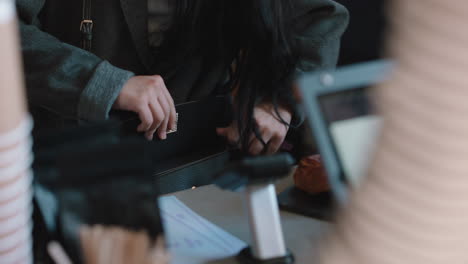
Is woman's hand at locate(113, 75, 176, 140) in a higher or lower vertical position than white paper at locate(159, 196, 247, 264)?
higher

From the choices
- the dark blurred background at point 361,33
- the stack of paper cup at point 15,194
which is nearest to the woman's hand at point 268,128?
the stack of paper cup at point 15,194

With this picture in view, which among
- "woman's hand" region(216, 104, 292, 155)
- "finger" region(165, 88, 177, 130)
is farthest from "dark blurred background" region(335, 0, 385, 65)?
"finger" region(165, 88, 177, 130)

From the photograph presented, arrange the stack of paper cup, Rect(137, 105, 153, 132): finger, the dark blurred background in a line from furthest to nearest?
the dark blurred background → Rect(137, 105, 153, 132): finger → the stack of paper cup

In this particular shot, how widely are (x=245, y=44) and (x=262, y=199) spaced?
1.94 feet

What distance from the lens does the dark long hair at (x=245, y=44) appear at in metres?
1.02

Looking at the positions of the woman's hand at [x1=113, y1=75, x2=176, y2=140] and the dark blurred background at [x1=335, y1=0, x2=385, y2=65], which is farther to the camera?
the dark blurred background at [x1=335, y1=0, x2=385, y2=65]

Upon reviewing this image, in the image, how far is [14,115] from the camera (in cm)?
27

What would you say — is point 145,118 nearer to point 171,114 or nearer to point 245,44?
point 171,114

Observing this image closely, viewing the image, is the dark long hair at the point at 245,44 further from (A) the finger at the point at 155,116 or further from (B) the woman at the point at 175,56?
(A) the finger at the point at 155,116

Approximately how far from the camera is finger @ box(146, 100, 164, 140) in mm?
868

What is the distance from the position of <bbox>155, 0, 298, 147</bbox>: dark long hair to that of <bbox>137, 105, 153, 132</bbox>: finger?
0.20 m

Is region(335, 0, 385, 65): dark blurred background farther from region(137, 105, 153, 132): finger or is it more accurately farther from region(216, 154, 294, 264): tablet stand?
region(216, 154, 294, 264): tablet stand

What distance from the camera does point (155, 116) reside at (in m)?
0.87

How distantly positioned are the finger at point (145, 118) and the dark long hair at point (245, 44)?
0.66 ft
